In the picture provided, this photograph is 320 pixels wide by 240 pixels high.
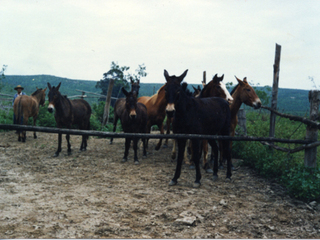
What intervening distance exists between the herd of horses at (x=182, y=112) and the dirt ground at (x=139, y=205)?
594mm

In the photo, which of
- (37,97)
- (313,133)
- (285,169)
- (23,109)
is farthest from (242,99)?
(37,97)

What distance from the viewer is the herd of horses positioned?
4.95 metres

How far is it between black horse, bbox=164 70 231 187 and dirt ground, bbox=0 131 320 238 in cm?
65

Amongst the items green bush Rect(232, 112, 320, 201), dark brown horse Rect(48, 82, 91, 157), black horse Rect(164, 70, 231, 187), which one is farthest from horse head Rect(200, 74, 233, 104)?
dark brown horse Rect(48, 82, 91, 157)

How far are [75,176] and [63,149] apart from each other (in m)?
3.28

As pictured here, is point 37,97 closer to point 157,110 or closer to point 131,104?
point 157,110

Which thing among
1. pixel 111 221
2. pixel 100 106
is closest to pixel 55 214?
pixel 111 221

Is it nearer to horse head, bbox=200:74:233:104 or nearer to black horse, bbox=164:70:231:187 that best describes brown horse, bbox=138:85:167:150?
horse head, bbox=200:74:233:104

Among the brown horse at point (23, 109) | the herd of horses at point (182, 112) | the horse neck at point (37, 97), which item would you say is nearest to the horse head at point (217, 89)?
the herd of horses at point (182, 112)

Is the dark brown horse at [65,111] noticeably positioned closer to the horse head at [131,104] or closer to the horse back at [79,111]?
the horse back at [79,111]

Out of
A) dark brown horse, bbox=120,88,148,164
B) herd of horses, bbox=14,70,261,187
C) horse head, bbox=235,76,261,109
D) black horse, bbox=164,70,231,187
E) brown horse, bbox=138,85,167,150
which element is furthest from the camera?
brown horse, bbox=138,85,167,150

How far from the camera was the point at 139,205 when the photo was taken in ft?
13.3

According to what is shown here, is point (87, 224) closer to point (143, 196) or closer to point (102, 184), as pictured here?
point (143, 196)

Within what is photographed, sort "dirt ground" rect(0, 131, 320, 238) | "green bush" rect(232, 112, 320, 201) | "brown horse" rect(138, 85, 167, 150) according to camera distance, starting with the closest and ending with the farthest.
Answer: "dirt ground" rect(0, 131, 320, 238) → "green bush" rect(232, 112, 320, 201) → "brown horse" rect(138, 85, 167, 150)
